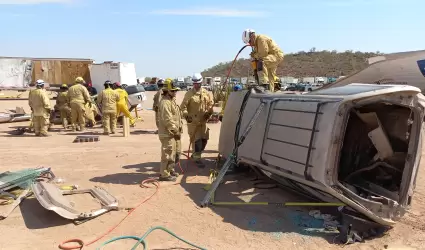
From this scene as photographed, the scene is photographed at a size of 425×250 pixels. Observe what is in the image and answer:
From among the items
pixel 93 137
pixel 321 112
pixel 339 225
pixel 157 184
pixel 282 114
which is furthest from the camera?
pixel 93 137

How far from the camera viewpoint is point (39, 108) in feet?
40.1

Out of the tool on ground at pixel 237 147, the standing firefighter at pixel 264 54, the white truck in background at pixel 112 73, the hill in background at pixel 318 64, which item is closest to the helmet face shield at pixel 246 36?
the standing firefighter at pixel 264 54

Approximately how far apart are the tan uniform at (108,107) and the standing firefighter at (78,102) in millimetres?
846

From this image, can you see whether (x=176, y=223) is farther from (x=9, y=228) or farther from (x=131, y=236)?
(x=9, y=228)

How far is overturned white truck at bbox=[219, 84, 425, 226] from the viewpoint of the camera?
4414 mm

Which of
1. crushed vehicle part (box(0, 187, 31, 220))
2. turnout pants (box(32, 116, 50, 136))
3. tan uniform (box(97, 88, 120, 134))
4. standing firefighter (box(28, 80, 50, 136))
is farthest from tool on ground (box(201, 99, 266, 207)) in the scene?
turnout pants (box(32, 116, 50, 136))

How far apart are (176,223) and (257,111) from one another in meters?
1.99

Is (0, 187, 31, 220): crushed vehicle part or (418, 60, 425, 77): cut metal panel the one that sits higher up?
(418, 60, 425, 77): cut metal panel

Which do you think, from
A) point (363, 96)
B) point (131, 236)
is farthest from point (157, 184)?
point (363, 96)

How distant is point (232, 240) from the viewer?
4.64 metres

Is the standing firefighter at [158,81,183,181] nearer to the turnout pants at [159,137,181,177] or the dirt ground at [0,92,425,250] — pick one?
the turnout pants at [159,137,181,177]

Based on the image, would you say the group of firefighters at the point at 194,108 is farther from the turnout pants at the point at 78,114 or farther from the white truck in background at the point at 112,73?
the white truck in background at the point at 112,73

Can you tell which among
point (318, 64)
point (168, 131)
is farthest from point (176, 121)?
point (318, 64)

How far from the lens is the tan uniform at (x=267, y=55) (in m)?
7.69
